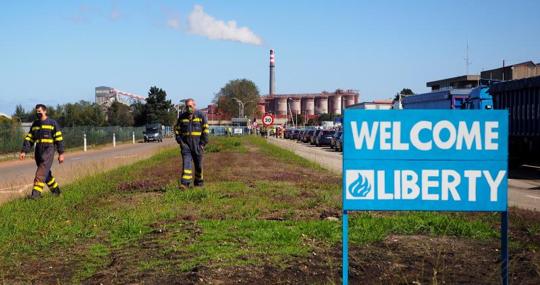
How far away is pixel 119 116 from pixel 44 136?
9715 centimetres

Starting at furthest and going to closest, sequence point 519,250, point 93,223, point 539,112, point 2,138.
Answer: point 2,138 → point 539,112 → point 93,223 → point 519,250

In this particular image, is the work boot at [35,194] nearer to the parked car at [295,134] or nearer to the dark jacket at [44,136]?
the dark jacket at [44,136]

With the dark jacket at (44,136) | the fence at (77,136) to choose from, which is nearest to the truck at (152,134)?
the fence at (77,136)

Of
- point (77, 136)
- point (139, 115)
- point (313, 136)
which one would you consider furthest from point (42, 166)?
point (139, 115)

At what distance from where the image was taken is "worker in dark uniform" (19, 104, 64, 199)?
11906mm

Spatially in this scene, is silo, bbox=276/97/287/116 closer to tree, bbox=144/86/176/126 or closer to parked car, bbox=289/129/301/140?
tree, bbox=144/86/176/126

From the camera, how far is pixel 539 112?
68.1ft

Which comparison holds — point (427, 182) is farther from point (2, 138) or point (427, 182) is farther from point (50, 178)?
point (2, 138)

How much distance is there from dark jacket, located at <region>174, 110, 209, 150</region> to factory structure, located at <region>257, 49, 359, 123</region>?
142 metres

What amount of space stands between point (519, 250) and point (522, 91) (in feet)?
54.2

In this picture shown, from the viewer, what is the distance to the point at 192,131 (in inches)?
508

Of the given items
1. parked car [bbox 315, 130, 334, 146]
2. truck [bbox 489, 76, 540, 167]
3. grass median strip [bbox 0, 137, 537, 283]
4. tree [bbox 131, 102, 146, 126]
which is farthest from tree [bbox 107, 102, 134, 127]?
grass median strip [bbox 0, 137, 537, 283]

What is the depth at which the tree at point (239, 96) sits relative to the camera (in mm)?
103312

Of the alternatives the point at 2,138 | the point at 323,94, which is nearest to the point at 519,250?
the point at 2,138
